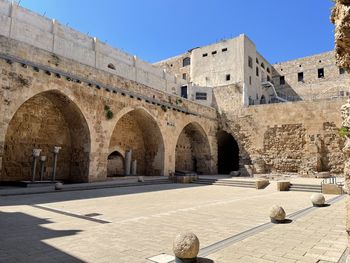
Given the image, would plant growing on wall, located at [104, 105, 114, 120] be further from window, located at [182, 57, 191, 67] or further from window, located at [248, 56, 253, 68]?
window, located at [182, 57, 191, 67]

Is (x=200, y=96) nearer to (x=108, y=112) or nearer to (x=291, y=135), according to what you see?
(x=291, y=135)

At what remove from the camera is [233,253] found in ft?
11.2

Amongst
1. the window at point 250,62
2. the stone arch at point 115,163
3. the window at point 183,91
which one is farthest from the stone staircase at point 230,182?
the window at point 250,62

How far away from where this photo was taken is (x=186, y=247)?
3.10 m

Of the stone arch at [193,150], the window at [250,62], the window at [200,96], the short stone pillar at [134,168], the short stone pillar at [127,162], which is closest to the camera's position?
the short stone pillar at [127,162]

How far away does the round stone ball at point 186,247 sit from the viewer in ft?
10.1

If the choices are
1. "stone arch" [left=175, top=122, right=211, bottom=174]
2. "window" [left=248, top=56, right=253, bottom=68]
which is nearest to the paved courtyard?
"stone arch" [left=175, top=122, right=211, bottom=174]

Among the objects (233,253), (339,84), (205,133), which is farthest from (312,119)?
(233,253)

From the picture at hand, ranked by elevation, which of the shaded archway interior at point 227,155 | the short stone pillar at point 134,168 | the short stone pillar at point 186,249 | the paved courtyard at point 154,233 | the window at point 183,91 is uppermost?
the window at point 183,91

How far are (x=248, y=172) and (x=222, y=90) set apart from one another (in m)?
8.28

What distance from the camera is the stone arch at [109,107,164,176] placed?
54.6 feet

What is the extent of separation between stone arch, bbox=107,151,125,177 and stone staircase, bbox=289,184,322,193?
1002cm

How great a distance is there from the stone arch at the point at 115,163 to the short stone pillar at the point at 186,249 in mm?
13664

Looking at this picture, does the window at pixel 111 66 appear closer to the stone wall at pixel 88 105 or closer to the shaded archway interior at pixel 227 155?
the stone wall at pixel 88 105
